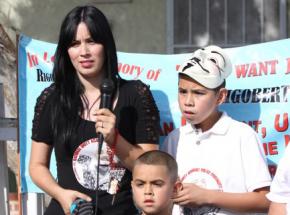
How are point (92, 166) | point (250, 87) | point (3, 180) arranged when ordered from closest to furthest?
1. point (92, 166)
2. point (250, 87)
3. point (3, 180)

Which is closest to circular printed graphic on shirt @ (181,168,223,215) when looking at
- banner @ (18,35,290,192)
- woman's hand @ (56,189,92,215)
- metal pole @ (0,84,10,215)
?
woman's hand @ (56,189,92,215)

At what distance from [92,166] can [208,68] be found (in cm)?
74

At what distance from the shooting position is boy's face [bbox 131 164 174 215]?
349 cm

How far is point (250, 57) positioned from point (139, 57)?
684mm

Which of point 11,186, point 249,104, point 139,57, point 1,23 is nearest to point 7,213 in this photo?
Answer: point 139,57

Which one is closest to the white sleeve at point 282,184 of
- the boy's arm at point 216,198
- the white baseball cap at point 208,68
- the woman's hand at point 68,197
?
the boy's arm at point 216,198

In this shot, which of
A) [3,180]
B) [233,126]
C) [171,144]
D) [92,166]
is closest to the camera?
[92,166]

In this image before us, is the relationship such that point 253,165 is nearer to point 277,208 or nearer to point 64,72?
point 277,208

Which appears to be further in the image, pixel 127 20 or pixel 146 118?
pixel 127 20

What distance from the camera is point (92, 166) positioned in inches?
150

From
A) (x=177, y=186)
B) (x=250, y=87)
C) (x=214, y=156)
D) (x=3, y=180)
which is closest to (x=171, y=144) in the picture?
(x=214, y=156)

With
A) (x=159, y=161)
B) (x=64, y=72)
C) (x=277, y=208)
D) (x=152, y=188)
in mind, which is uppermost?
(x=64, y=72)

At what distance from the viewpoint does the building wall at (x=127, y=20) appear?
8023 mm

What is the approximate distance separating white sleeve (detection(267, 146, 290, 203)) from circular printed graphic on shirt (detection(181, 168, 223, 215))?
13.7 inches
